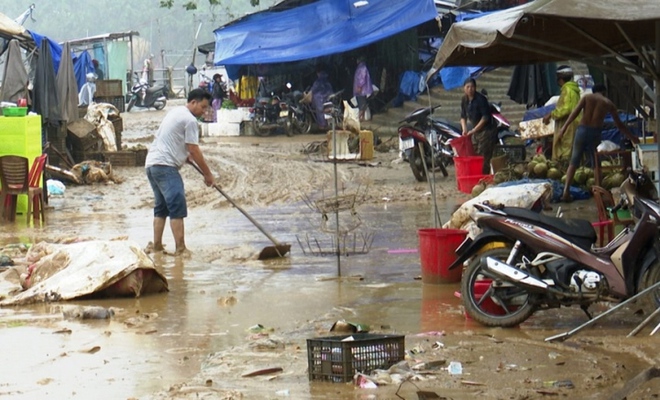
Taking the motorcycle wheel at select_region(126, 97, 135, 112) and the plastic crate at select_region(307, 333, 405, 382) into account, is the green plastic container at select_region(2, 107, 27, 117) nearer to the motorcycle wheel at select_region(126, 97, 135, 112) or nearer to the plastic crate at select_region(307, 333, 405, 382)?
the plastic crate at select_region(307, 333, 405, 382)

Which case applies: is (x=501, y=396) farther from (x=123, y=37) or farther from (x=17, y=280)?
(x=123, y=37)

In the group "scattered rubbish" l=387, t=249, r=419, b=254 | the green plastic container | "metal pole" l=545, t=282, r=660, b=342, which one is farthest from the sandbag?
the green plastic container

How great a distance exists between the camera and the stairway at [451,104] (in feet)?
83.0

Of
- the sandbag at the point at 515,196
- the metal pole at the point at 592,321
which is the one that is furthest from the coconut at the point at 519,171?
the metal pole at the point at 592,321

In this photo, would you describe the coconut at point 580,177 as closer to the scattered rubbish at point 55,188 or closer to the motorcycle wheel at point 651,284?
the motorcycle wheel at point 651,284

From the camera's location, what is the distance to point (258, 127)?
98.4 ft

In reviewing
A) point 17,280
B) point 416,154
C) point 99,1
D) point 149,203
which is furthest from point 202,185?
point 99,1

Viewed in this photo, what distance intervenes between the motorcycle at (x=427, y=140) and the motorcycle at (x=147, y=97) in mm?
24429

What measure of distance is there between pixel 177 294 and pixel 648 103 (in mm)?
7170

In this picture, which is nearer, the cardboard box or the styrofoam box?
the cardboard box

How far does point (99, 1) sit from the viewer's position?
276ft

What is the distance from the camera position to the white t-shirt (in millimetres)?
11906

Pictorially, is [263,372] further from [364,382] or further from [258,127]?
[258,127]

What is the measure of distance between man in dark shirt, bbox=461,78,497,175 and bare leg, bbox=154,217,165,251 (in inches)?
233
